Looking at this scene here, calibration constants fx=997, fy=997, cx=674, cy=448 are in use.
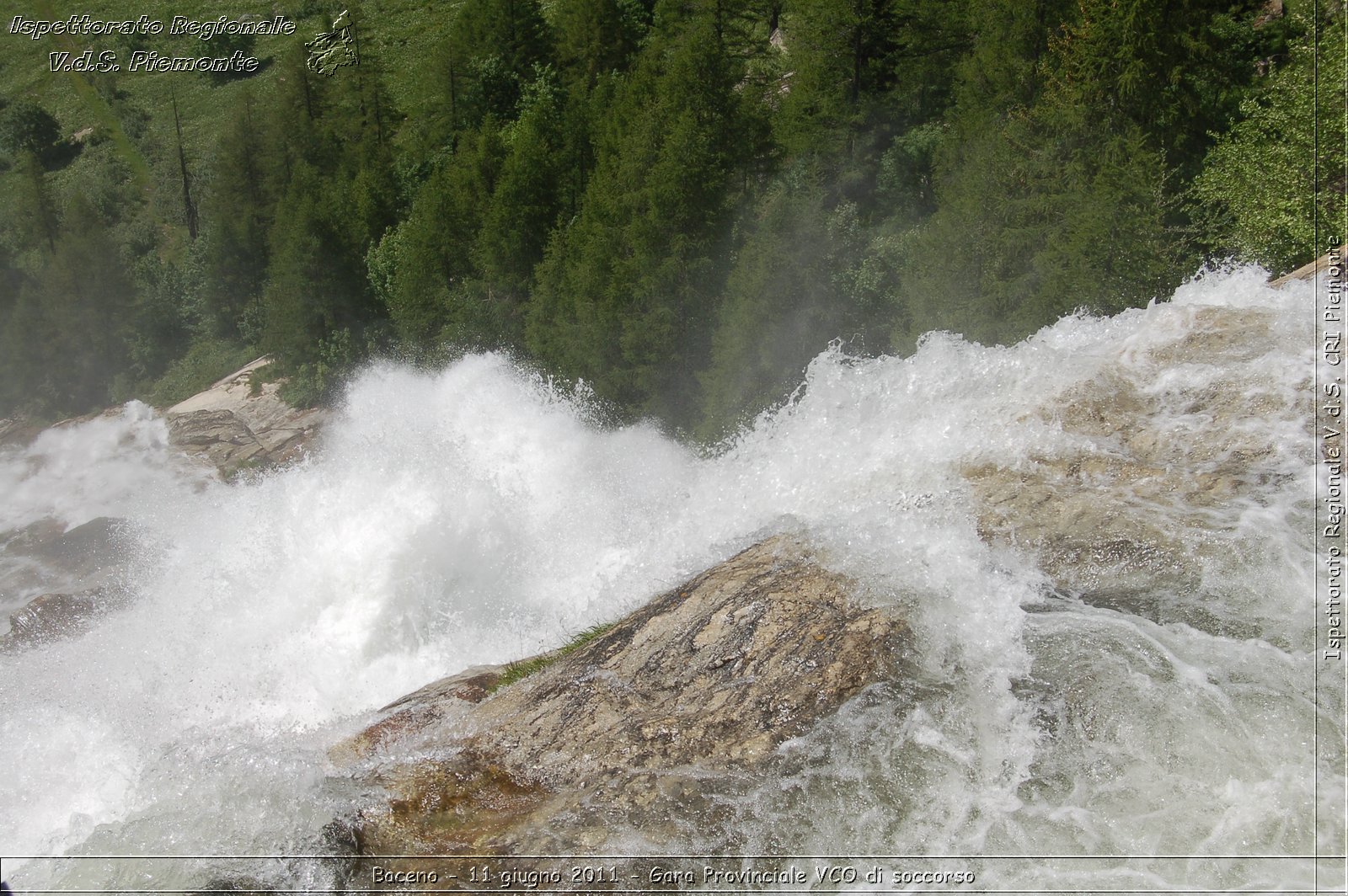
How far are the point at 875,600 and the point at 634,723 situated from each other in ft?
8.49

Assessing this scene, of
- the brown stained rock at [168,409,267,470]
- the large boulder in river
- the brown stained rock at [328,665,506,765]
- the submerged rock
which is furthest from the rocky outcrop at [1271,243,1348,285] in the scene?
the brown stained rock at [168,409,267,470]

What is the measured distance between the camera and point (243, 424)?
1597 inches

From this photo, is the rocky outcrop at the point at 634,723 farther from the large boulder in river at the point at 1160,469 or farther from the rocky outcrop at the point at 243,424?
the rocky outcrop at the point at 243,424

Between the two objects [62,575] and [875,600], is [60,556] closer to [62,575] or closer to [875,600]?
[62,575]

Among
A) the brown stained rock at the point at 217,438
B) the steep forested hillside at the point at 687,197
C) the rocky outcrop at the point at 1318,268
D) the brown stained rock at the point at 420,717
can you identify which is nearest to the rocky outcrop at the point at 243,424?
the brown stained rock at the point at 217,438

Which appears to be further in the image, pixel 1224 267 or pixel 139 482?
pixel 139 482

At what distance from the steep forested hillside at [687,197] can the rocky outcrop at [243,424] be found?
2.03 m

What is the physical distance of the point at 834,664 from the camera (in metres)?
9.07

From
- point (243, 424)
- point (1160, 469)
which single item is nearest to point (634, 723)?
point (1160, 469)

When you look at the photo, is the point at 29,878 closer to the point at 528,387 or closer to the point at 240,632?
the point at 240,632

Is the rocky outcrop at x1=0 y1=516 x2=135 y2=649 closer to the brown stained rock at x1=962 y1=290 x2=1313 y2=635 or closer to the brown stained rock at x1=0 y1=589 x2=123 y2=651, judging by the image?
the brown stained rock at x1=0 y1=589 x2=123 y2=651

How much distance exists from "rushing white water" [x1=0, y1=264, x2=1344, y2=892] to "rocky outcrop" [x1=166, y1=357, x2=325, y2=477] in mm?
17576

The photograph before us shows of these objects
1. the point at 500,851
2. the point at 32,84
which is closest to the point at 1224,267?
the point at 500,851

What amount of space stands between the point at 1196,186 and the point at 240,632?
781 inches
